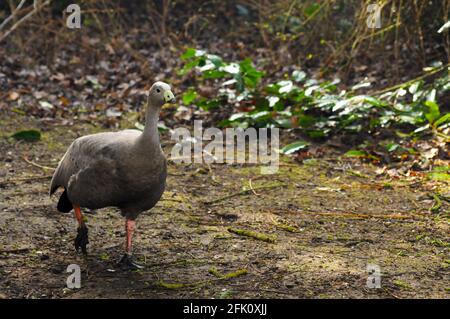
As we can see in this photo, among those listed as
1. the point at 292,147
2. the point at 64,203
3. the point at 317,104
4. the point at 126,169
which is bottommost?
the point at 64,203

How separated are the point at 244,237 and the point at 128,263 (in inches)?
33.8

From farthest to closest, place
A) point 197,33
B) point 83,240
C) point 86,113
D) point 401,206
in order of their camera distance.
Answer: point 197,33, point 86,113, point 401,206, point 83,240

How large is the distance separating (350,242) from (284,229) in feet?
1.51

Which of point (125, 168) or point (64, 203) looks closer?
point (125, 168)

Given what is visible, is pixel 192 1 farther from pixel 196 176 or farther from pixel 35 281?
pixel 35 281

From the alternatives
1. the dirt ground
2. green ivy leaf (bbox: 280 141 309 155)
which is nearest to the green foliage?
green ivy leaf (bbox: 280 141 309 155)

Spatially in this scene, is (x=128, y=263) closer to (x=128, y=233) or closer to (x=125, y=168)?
(x=128, y=233)

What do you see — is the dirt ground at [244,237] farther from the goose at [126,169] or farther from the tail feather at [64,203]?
the goose at [126,169]

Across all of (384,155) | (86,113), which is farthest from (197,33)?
(384,155)

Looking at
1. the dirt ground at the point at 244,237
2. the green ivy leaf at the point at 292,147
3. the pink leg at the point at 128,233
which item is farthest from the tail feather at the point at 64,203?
the green ivy leaf at the point at 292,147

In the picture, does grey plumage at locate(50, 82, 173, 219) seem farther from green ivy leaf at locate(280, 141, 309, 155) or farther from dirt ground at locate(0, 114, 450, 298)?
green ivy leaf at locate(280, 141, 309, 155)

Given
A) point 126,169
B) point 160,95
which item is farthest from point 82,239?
point 160,95

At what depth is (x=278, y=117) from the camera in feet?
24.1

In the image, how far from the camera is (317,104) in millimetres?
7129
